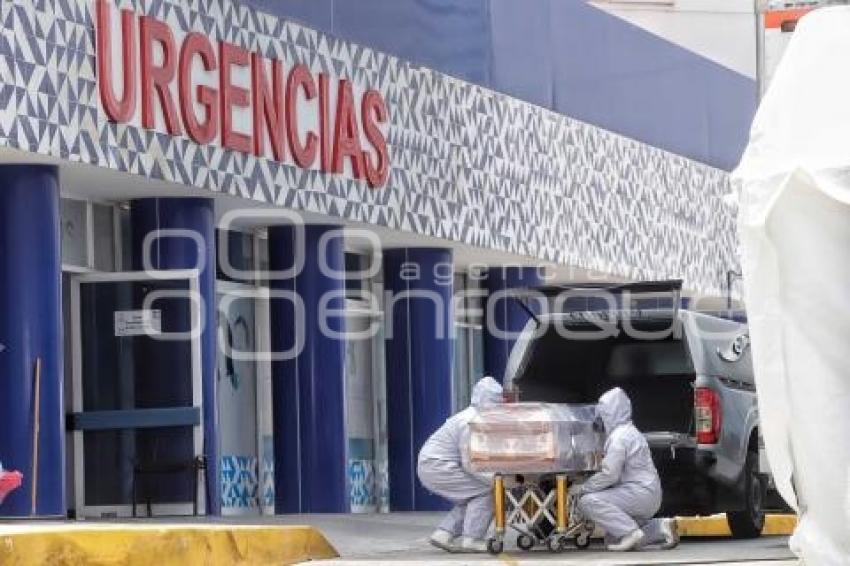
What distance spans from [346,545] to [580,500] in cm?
238

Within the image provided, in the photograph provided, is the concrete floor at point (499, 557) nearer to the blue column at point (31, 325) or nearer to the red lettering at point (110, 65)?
the blue column at point (31, 325)

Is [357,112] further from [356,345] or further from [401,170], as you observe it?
[356,345]

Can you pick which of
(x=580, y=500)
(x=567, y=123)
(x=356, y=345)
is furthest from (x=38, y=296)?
(x=567, y=123)

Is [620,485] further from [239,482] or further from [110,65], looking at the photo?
[239,482]

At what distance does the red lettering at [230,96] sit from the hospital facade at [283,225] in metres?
0.03

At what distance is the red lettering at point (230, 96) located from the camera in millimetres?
21281

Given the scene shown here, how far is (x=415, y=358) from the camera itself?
27453 mm

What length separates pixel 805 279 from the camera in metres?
7.40

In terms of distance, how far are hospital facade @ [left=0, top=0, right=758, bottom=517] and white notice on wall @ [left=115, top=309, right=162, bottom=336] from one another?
0.03 meters

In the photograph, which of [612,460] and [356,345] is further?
[356,345]

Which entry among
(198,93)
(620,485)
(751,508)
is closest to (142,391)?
(198,93)

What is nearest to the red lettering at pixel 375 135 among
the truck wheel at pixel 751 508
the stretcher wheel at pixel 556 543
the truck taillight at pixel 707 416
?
the truck wheel at pixel 751 508

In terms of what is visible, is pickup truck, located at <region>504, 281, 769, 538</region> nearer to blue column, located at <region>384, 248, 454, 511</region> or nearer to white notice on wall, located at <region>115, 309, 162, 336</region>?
white notice on wall, located at <region>115, 309, 162, 336</region>

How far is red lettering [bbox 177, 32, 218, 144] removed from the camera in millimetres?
20531
